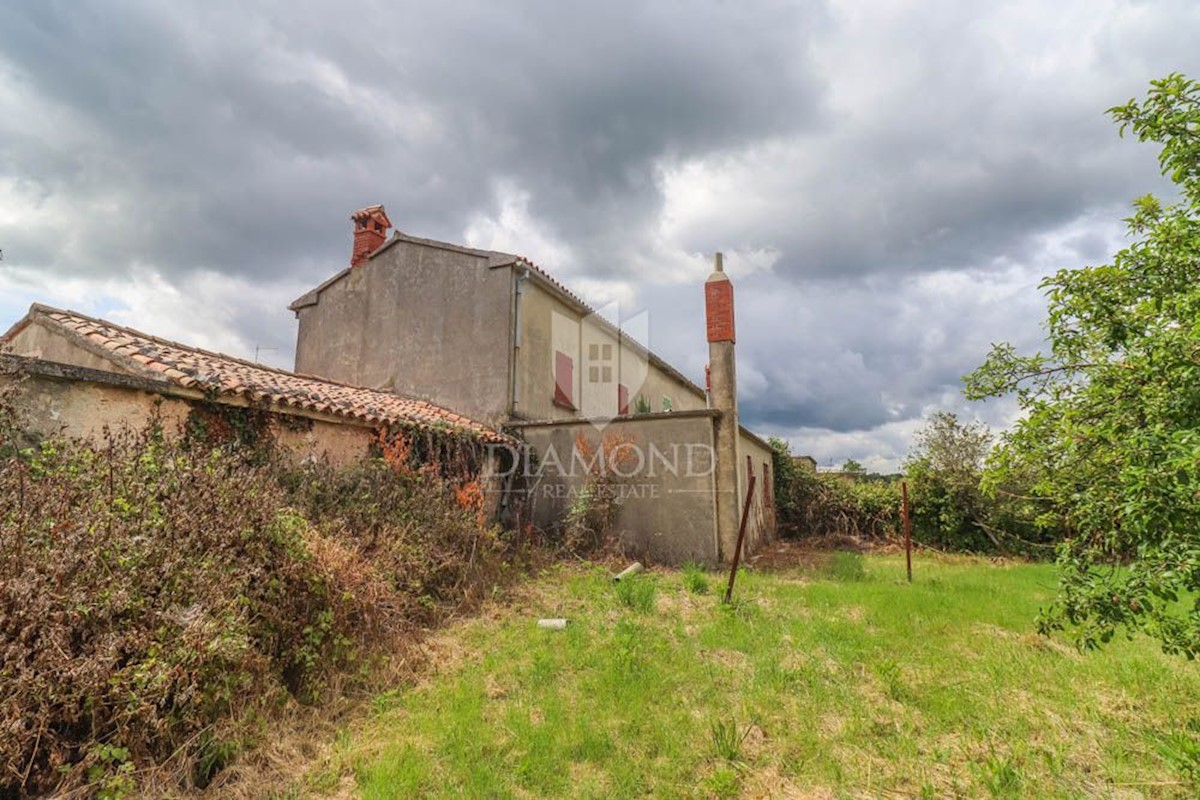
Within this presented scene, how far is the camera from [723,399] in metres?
10.5

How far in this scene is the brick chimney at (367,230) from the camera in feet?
47.9

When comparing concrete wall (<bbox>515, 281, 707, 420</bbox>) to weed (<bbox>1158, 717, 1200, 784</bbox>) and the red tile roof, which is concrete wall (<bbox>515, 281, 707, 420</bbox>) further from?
weed (<bbox>1158, 717, 1200, 784</bbox>)

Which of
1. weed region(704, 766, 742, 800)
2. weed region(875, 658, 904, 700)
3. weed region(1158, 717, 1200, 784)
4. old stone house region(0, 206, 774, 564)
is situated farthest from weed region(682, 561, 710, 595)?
weed region(1158, 717, 1200, 784)

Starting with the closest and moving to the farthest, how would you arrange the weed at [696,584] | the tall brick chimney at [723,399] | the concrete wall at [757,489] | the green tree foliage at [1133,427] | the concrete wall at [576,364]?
the green tree foliage at [1133,427] < the weed at [696,584] < the tall brick chimney at [723,399] < the concrete wall at [757,489] < the concrete wall at [576,364]

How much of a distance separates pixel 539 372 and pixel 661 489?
4.60 meters

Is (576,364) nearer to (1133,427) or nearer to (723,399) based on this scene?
(723,399)

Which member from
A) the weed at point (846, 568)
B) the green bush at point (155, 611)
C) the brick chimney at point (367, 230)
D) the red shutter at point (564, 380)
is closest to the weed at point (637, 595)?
the green bush at point (155, 611)

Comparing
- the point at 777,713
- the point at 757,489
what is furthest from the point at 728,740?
the point at 757,489

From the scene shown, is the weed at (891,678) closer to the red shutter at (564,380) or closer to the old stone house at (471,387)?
the old stone house at (471,387)

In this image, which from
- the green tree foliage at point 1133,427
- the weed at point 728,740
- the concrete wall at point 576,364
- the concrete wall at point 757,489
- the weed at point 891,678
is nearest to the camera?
the green tree foliage at point 1133,427

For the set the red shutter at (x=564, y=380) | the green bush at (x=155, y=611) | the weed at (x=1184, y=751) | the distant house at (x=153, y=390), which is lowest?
the weed at (x=1184, y=751)

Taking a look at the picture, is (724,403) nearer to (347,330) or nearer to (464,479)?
(464,479)

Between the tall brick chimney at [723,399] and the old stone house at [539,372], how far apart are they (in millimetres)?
27

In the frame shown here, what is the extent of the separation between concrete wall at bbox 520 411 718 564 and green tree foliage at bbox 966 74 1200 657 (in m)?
6.32
